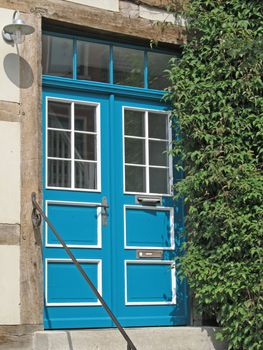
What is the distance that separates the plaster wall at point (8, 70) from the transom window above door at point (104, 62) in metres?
0.49

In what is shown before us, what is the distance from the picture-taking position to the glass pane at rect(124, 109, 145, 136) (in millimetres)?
8086

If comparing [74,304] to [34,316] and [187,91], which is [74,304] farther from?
[187,91]

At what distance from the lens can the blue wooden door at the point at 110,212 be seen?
24.3 ft

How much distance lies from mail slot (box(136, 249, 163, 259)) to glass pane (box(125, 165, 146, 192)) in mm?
629

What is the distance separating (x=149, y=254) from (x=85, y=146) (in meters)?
1.27

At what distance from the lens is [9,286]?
6.84 meters

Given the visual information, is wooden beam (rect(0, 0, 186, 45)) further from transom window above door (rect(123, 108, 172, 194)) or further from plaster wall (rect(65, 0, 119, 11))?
transom window above door (rect(123, 108, 172, 194))

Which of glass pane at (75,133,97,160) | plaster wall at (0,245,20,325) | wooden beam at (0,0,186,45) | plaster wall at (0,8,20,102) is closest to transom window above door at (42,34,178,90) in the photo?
wooden beam at (0,0,186,45)

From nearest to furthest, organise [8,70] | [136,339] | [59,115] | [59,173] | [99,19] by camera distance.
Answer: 1. [136,339]
2. [8,70]
3. [59,173]
4. [59,115]
5. [99,19]

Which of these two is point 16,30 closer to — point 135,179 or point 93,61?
point 93,61

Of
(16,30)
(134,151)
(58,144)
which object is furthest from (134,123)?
(16,30)

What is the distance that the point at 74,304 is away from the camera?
24.2 feet

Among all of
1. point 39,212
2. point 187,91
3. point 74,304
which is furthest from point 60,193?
point 187,91

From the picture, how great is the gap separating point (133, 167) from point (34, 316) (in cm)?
193
